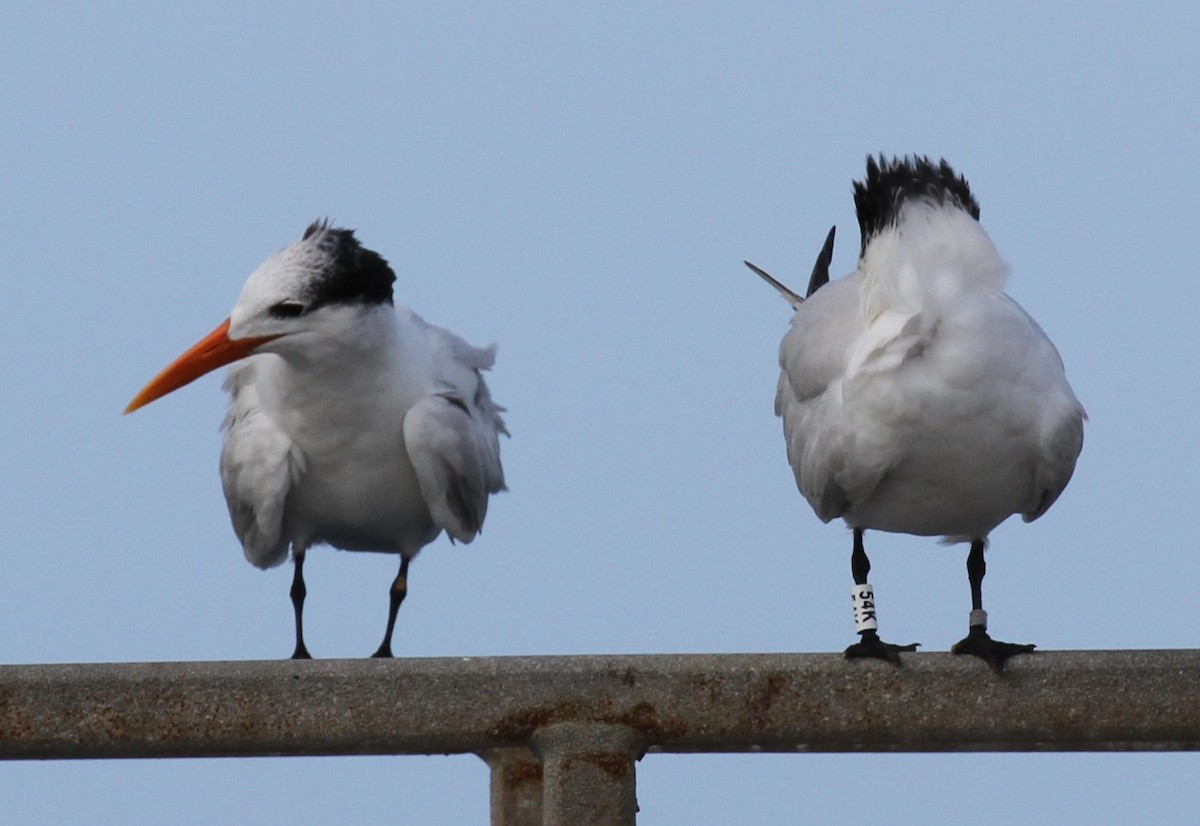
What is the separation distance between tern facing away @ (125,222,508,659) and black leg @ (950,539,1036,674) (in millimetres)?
1597

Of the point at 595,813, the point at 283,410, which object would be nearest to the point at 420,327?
the point at 283,410

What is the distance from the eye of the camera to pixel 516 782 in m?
4.34

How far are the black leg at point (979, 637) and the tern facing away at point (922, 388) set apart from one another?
0.5 inches

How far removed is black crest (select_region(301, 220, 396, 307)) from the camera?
227 inches

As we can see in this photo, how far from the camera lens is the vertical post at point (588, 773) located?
13.5 feet

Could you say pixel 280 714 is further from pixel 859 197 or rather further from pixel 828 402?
pixel 859 197

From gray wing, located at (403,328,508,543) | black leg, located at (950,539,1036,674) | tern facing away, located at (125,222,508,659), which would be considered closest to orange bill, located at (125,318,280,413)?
tern facing away, located at (125,222,508,659)

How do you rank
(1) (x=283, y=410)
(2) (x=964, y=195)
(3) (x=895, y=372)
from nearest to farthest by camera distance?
1. (3) (x=895, y=372)
2. (2) (x=964, y=195)
3. (1) (x=283, y=410)

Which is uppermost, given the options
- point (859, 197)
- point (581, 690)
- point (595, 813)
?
point (859, 197)

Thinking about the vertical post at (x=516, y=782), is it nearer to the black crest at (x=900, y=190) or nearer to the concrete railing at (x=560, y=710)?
the concrete railing at (x=560, y=710)

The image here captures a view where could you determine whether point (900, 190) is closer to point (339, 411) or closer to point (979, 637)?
point (979, 637)

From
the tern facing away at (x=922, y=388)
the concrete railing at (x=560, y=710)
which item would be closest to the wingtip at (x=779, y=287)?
the tern facing away at (x=922, y=388)

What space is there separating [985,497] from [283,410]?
7.26 feet

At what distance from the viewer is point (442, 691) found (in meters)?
4.19
